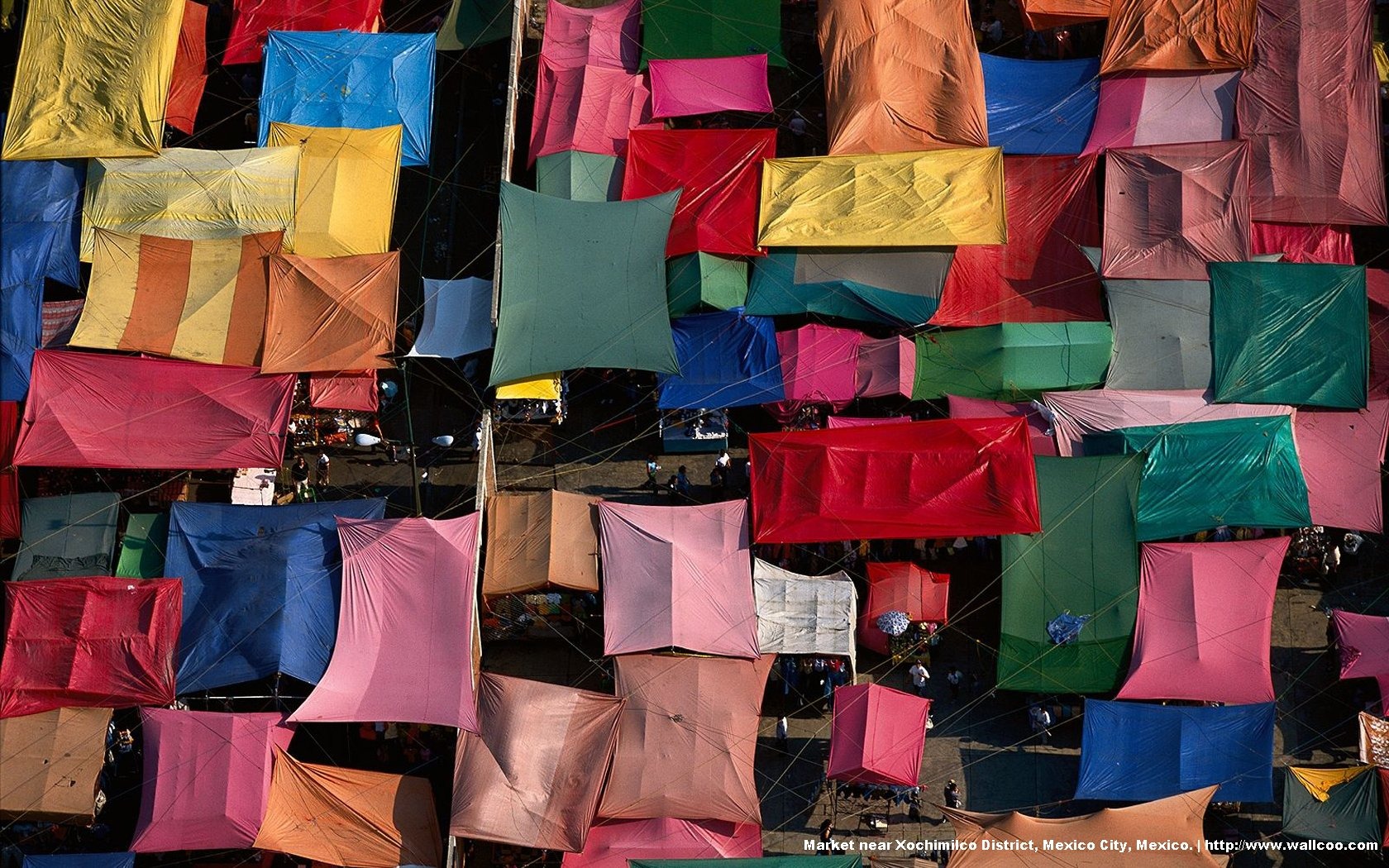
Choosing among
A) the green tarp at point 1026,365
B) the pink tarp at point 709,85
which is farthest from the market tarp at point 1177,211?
the pink tarp at point 709,85

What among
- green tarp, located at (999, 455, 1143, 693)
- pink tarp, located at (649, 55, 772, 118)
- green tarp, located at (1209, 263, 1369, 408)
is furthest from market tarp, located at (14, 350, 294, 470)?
green tarp, located at (1209, 263, 1369, 408)

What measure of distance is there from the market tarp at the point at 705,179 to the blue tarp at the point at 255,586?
11.4 meters

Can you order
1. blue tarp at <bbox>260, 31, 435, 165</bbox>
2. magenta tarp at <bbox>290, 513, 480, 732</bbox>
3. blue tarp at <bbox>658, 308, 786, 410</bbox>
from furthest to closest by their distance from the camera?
blue tarp at <bbox>260, 31, 435, 165</bbox>, blue tarp at <bbox>658, 308, 786, 410</bbox>, magenta tarp at <bbox>290, 513, 480, 732</bbox>

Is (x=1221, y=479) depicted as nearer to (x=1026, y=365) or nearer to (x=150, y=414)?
(x=1026, y=365)

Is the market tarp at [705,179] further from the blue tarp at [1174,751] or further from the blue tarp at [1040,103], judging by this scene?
the blue tarp at [1174,751]

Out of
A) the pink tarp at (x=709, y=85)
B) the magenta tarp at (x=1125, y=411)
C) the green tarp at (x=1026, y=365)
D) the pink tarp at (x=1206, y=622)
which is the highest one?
the pink tarp at (x=709, y=85)

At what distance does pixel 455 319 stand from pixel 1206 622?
21.2m

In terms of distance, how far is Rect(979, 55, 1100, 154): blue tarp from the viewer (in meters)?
45.3

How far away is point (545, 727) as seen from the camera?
37.5 metres

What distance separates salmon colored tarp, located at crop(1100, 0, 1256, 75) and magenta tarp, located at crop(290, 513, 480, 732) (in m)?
23.2

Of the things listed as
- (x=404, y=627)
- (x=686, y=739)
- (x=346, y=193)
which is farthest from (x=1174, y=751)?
(x=346, y=193)

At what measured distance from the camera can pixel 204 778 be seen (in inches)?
1469

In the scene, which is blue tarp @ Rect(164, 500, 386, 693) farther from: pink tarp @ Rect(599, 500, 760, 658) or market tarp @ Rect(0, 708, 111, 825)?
pink tarp @ Rect(599, 500, 760, 658)

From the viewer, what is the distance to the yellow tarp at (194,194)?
44500mm
